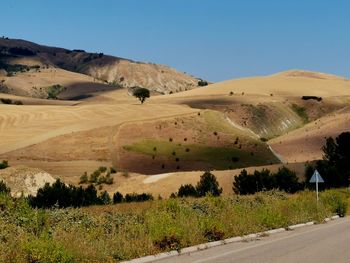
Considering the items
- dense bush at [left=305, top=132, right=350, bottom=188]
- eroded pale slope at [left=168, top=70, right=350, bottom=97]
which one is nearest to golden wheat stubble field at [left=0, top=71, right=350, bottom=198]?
dense bush at [left=305, top=132, right=350, bottom=188]

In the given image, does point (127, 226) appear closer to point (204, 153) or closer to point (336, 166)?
point (336, 166)

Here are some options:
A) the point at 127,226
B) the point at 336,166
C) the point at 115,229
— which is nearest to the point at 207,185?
the point at 336,166

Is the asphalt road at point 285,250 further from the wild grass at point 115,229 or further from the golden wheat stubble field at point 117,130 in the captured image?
the golden wheat stubble field at point 117,130

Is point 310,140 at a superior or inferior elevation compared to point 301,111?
inferior

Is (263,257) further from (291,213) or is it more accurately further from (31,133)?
(31,133)

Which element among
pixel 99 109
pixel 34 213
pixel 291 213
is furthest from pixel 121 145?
pixel 34 213

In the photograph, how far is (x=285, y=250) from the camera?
1443 centimetres

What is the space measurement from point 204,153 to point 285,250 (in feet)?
206

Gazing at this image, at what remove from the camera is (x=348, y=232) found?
19.5 m

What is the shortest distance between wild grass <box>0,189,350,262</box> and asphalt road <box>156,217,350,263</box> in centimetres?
73

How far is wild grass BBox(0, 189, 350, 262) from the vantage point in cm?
1077

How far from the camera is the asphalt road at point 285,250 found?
12.7 metres

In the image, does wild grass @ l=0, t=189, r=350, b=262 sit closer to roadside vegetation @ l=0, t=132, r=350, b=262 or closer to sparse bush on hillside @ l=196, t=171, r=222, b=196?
roadside vegetation @ l=0, t=132, r=350, b=262

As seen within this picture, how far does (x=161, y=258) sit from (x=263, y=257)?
2.19 meters
